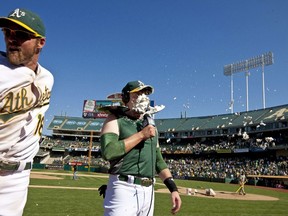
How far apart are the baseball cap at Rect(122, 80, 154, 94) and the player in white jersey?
1140 millimetres

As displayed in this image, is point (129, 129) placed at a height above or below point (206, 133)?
below

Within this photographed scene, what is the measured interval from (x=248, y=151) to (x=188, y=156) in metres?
14.6

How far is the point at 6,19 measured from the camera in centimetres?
202

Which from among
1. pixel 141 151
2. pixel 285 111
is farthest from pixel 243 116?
pixel 141 151

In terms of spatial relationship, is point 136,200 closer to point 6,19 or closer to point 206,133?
point 6,19

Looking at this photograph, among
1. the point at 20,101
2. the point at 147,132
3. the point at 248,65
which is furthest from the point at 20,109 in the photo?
the point at 248,65

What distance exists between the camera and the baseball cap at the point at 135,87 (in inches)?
126

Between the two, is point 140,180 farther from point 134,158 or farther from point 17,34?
point 17,34

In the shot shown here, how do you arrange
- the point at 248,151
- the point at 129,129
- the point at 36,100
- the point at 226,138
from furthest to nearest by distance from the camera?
the point at 226,138, the point at 248,151, the point at 129,129, the point at 36,100

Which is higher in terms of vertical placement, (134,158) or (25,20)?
(25,20)

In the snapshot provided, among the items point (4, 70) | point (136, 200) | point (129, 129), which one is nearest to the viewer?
point (4, 70)

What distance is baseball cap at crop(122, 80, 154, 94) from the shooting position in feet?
10.5

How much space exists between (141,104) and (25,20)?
148cm

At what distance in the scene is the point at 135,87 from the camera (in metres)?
3.21
